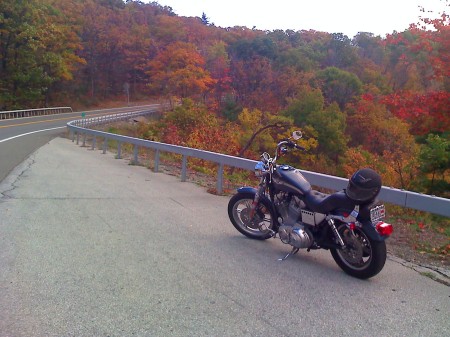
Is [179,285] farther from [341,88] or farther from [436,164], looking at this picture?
[341,88]

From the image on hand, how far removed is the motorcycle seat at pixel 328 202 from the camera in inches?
205

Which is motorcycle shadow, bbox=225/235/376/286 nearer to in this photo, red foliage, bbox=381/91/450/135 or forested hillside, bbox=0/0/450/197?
forested hillside, bbox=0/0/450/197

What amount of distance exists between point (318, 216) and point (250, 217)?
133 cm

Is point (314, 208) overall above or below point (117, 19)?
below

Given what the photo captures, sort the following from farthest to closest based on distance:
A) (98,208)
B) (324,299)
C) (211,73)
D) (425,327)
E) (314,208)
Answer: (211,73) < (98,208) < (314,208) < (324,299) < (425,327)

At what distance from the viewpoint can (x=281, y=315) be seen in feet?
13.6

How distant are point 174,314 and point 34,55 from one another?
62.5 meters

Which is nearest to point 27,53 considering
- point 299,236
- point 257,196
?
point 257,196

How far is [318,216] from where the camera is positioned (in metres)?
5.49

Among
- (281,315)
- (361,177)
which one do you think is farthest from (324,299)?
(361,177)

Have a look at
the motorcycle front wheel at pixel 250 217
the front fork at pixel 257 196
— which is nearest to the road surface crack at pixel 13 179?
the motorcycle front wheel at pixel 250 217

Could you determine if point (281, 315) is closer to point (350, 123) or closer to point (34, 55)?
point (350, 123)

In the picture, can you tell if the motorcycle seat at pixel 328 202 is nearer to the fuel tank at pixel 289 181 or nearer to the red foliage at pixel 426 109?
the fuel tank at pixel 289 181

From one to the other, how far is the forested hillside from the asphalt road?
993 centimetres
